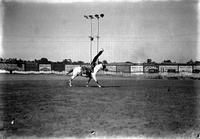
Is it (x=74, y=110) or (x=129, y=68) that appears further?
(x=129, y=68)

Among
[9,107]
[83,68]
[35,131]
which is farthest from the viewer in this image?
[83,68]

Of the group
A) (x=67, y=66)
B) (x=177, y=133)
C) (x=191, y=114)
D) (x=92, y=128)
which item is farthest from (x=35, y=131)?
(x=67, y=66)

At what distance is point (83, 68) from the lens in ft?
63.6

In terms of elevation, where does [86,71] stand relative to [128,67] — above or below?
below

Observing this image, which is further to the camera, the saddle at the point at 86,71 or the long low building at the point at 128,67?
the long low building at the point at 128,67

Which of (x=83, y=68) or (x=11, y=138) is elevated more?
(x=83, y=68)

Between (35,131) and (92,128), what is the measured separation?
4.13ft

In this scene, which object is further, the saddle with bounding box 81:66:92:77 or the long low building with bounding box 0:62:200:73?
the long low building with bounding box 0:62:200:73

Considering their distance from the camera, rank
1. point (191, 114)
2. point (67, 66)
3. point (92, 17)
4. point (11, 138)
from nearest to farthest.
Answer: point (11, 138), point (191, 114), point (92, 17), point (67, 66)

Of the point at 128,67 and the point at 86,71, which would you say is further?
the point at 128,67

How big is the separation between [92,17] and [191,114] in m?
18.1

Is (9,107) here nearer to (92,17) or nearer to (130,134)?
(130,134)

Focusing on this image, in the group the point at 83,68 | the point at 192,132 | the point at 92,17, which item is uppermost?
the point at 92,17

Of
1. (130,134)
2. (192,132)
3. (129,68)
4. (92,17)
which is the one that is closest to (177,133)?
(192,132)
